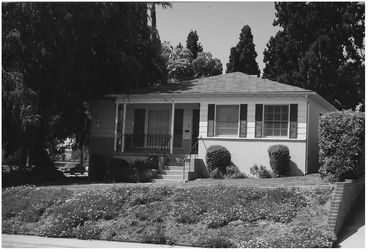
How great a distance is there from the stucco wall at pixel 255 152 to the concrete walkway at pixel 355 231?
18.2ft

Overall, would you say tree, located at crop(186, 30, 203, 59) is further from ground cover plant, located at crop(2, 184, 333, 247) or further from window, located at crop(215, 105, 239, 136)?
ground cover plant, located at crop(2, 184, 333, 247)

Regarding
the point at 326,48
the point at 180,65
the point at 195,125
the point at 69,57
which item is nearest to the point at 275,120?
the point at 195,125

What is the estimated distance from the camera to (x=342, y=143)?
14086 mm

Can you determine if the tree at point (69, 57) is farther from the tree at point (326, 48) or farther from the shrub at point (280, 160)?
the tree at point (326, 48)

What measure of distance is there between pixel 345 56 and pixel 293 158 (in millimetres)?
15742

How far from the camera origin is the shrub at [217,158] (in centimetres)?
1942

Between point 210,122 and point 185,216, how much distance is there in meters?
9.54

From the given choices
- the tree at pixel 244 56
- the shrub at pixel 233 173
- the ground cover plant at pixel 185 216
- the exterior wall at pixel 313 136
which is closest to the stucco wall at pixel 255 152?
the shrub at pixel 233 173

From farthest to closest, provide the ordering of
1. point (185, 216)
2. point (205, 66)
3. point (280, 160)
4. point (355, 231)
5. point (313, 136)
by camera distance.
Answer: point (205, 66) < point (313, 136) < point (280, 160) < point (185, 216) < point (355, 231)

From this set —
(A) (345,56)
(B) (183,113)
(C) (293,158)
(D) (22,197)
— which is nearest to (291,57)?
(A) (345,56)

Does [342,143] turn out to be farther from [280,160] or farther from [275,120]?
[275,120]

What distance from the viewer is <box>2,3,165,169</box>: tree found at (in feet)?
60.8

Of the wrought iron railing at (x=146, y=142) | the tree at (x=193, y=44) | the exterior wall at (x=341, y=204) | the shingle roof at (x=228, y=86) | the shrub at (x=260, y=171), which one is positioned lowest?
the exterior wall at (x=341, y=204)

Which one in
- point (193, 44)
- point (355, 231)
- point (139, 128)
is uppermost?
point (193, 44)
